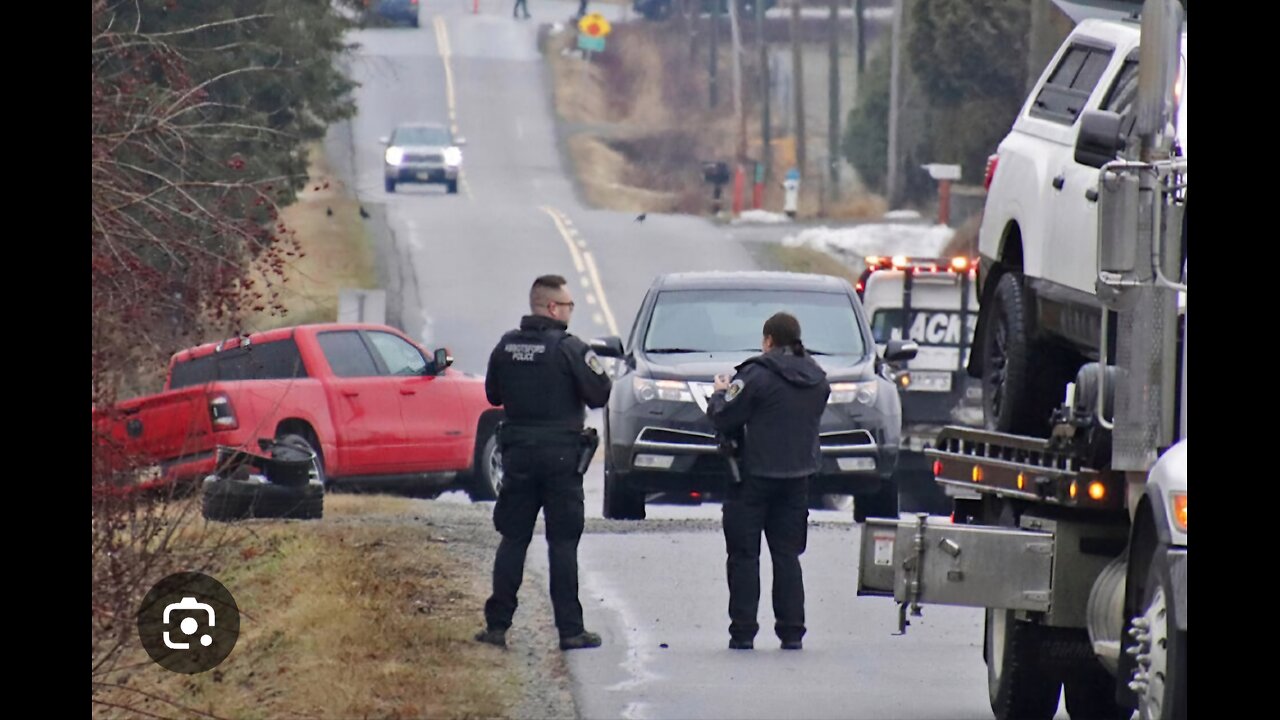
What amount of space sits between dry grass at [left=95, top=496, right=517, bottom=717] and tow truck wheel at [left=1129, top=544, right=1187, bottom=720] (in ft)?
11.6

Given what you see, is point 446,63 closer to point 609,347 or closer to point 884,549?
point 609,347

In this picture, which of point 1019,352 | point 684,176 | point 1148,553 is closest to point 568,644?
point 1019,352

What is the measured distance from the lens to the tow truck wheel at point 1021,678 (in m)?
Result: 10.1

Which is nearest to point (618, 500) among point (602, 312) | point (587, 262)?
point (602, 312)

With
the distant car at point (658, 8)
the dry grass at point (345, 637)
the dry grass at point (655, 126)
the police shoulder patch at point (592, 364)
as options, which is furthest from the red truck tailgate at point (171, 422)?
the distant car at point (658, 8)

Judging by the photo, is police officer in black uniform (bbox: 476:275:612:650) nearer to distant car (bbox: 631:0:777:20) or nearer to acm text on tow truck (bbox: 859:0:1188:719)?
acm text on tow truck (bbox: 859:0:1188:719)

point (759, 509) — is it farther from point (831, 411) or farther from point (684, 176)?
point (684, 176)

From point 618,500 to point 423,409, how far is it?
264cm

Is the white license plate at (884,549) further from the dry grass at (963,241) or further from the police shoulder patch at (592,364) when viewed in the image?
the dry grass at (963,241)

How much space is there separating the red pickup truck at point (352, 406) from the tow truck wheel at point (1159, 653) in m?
10.7

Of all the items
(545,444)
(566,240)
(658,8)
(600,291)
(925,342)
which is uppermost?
(658,8)

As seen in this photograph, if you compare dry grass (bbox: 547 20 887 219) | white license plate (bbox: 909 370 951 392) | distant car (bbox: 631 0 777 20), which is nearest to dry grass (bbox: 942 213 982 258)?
dry grass (bbox: 547 20 887 219)

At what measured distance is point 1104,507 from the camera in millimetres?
8953

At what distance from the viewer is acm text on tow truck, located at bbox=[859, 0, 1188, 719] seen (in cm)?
771
